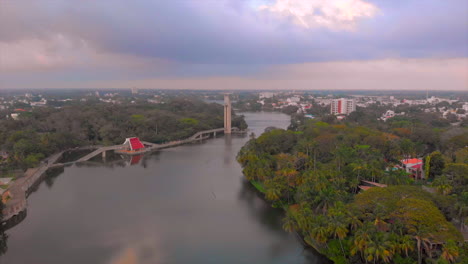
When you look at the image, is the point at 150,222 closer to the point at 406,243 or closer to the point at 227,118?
the point at 406,243

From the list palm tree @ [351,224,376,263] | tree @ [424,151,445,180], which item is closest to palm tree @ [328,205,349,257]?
palm tree @ [351,224,376,263]

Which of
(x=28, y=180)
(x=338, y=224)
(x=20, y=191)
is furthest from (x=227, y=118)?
(x=338, y=224)

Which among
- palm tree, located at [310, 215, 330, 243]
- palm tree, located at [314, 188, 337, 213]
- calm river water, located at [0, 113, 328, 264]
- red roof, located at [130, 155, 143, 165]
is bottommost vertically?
red roof, located at [130, 155, 143, 165]

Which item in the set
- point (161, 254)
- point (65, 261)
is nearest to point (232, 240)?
point (161, 254)

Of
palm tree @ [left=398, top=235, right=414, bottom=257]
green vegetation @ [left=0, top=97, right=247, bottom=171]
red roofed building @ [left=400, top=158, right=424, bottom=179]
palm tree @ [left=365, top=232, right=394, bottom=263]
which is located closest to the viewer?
palm tree @ [left=365, top=232, right=394, bottom=263]

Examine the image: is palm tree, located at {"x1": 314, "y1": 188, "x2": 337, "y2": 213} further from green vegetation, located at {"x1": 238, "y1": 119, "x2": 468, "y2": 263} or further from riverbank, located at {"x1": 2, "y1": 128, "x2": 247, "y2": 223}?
riverbank, located at {"x1": 2, "y1": 128, "x2": 247, "y2": 223}

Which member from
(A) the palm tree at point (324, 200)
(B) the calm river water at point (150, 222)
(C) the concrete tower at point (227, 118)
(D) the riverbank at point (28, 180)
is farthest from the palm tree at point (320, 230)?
(C) the concrete tower at point (227, 118)

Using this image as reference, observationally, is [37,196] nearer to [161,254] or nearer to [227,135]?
[161,254]
